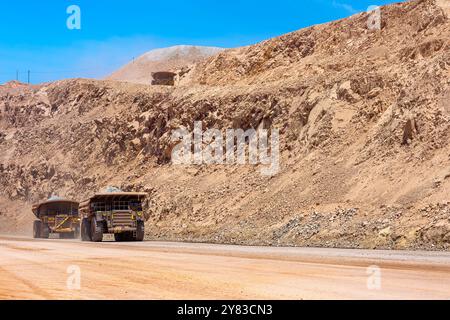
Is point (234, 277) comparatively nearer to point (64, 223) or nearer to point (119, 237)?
point (119, 237)

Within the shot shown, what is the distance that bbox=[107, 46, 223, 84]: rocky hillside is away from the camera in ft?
424

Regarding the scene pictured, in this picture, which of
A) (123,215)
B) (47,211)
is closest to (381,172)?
(123,215)

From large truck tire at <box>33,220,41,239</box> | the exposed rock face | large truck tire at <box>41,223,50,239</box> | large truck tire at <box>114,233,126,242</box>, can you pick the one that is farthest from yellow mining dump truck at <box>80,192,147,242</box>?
large truck tire at <box>33,220,41,239</box>

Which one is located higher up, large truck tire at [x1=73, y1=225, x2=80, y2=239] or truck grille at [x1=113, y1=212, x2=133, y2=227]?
truck grille at [x1=113, y1=212, x2=133, y2=227]

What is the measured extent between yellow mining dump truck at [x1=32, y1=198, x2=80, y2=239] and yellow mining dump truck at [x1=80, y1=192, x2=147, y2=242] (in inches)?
376

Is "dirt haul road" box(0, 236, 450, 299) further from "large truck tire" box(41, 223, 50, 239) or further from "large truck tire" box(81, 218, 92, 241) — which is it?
"large truck tire" box(41, 223, 50, 239)

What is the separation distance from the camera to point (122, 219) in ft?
119

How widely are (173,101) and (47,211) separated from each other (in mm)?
15456

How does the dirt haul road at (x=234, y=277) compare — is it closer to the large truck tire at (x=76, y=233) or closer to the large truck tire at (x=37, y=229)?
the large truck tire at (x=76, y=233)

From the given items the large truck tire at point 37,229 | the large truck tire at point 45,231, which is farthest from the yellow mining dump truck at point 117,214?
the large truck tire at point 37,229

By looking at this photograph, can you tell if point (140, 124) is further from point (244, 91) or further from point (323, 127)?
point (323, 127)

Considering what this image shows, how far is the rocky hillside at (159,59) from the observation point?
424ft

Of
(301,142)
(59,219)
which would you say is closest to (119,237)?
(59,219)

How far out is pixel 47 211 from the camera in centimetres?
4675
